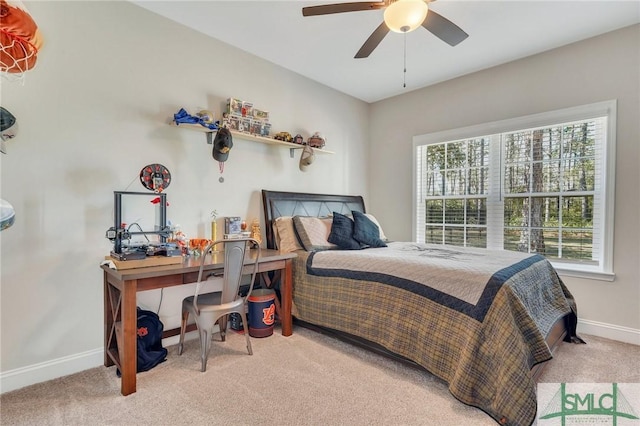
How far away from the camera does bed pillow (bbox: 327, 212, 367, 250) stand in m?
3.14

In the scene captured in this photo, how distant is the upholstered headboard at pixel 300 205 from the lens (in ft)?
10.9

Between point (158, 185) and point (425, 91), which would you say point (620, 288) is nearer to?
point (425, 91)

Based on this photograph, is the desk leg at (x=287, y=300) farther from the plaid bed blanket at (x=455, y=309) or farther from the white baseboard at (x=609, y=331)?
the white baseboard at (x=609, y=331)

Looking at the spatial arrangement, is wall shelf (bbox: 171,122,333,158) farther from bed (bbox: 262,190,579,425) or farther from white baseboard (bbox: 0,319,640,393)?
white baseboard (bbox: 0,319,640,393)

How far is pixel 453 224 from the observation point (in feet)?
13.0

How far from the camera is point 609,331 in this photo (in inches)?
112

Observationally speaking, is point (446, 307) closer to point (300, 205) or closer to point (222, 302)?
point (222, 302)

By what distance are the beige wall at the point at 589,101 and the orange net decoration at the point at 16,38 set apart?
378 centimetres

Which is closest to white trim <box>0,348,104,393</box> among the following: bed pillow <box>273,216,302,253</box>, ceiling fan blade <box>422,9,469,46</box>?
bed pillow <box>273,216,302,253</box>

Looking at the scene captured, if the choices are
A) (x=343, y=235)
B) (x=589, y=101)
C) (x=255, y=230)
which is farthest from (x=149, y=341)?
(x=589, y=101)

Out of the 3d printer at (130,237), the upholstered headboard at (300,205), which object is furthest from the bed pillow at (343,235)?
the 3d printer at (130,237)

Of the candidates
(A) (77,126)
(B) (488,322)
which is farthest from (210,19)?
(B) (488,322)

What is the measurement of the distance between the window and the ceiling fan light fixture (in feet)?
7.04

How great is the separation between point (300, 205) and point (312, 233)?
0.59 metres
